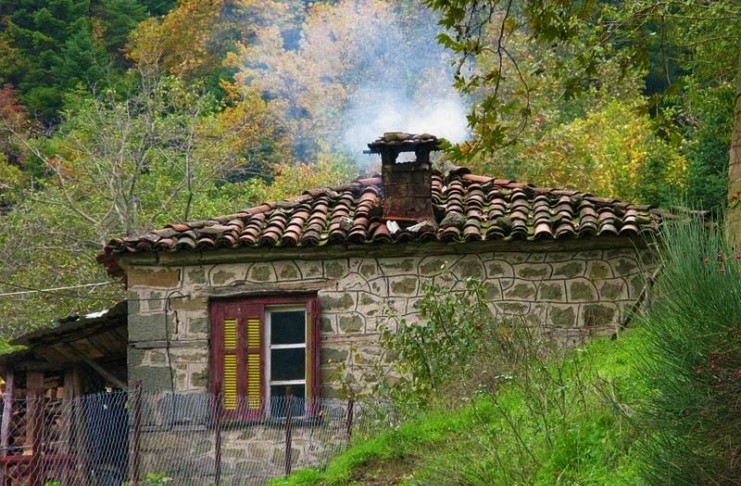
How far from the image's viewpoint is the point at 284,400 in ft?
41.4

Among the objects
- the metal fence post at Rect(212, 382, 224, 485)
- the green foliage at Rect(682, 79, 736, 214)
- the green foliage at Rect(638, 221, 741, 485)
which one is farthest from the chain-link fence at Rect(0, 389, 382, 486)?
the green foliage at Rect(638, 221, 741, 485)

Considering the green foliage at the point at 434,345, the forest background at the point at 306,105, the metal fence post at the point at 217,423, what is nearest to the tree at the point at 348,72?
the forest background at the point at 306,105

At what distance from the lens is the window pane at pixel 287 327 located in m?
13.0

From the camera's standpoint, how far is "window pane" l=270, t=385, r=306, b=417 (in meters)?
12.6

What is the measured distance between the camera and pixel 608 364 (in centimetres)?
940

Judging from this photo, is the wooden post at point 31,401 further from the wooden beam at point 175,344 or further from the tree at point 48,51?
the tree at point 48,51

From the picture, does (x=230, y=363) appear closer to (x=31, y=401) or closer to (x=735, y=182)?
(x=31, y=401)

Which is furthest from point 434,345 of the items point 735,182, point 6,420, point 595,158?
point 595,158

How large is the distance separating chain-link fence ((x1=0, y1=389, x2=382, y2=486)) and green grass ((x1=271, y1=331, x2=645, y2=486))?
207cm

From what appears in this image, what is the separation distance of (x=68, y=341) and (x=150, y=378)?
1156mm

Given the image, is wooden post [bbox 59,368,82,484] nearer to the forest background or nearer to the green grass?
the green grass

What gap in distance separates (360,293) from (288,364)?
1.06 m

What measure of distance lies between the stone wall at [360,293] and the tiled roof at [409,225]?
0.31 m

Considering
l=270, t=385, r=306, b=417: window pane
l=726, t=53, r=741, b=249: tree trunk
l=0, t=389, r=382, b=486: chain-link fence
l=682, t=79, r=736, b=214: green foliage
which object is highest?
l=682, t=79, r=736, b=214: green foliage
